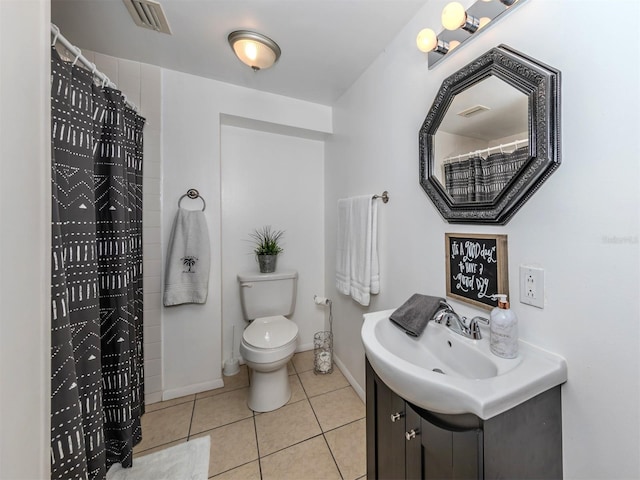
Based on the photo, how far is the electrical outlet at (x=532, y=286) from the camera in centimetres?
77

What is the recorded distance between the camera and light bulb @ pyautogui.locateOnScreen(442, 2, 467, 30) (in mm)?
852

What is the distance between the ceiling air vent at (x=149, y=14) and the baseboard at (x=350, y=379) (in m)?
2.46

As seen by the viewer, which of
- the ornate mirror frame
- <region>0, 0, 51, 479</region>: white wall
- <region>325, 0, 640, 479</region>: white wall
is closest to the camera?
<region>0, 0, 51, 479</region>: white wall

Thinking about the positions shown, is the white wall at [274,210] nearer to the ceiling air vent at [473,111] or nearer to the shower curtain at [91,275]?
the shower curtain at [91,275]

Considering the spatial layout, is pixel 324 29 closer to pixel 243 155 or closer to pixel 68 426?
pixel 243 155

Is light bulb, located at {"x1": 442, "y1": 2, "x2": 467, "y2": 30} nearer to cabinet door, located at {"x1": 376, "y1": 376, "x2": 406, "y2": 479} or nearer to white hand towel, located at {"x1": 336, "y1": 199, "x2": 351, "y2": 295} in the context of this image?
white hand towel, located at {"x1": 336, "y1": 199, "x2": 351, "y2": 295}

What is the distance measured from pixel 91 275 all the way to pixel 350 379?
1.71 metres

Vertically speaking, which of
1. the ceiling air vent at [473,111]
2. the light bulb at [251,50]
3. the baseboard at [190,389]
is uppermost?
the light bulb at [251,50]

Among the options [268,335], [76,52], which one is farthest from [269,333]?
[76,52]

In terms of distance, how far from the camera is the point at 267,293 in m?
2.03

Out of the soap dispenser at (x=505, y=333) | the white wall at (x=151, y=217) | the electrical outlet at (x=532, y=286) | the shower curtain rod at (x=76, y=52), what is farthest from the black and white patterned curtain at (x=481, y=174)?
the white wall at (x=151, y=217)

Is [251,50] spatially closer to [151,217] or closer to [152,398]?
[151,217]

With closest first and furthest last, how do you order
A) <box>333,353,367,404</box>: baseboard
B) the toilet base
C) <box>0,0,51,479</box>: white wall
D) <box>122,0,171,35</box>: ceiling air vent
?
1. <box>0,0,51,479</box>: white wall
2. <box>122,0,171,35</box>: ceiling air vent
3. the toilet base
4. <box>333,353,367,404</box>: baseboard

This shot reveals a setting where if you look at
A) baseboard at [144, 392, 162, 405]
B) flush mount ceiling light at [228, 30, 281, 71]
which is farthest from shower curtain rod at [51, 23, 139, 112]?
baseboard at [144, 392, 162, 405]
